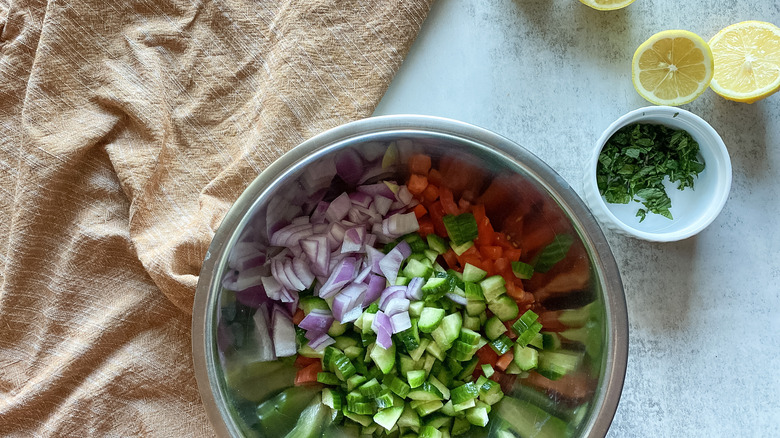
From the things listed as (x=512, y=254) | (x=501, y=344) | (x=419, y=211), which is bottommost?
(x=501, y=344)

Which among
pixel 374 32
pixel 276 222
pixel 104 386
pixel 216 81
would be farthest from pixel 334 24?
pixel 104 386

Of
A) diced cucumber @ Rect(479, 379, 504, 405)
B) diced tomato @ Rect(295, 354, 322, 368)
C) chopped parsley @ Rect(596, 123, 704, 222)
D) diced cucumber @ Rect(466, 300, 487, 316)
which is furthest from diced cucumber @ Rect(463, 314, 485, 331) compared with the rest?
chopped parsley @ Rect(596, 123, 704, 222)

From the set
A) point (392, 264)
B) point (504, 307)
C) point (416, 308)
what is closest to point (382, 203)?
point (392, 264)

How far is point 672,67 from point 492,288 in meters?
0.69

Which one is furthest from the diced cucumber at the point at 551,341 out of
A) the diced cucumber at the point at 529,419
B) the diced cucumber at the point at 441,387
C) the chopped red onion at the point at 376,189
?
the chopped red onion at the point at 376,189

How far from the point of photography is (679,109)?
1371 mm

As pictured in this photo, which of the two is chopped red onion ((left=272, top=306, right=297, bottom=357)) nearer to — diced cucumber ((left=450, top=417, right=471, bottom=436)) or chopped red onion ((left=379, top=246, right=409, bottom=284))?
chopped red onion ((left=379, top=246, right=409, bottom=284))

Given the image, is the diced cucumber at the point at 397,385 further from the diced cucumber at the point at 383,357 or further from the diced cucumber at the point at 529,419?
the diced cucumber at the point at 529,419

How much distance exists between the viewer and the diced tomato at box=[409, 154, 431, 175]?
1.22 m

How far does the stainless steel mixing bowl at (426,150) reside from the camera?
3.64 ft

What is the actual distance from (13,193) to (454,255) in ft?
3.49

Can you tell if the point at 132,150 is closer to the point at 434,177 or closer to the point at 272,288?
the point at 272,288

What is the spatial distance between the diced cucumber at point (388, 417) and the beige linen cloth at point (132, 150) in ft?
1.49

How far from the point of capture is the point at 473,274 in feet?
4.17
